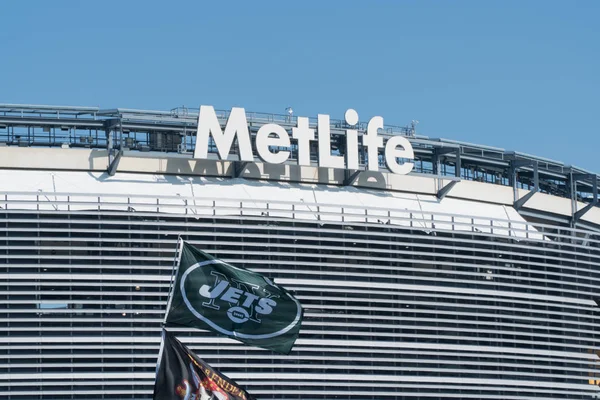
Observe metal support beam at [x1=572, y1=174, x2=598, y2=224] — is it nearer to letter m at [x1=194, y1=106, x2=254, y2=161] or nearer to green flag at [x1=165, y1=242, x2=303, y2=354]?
letter m at [x1=194, y1=106, x2=254, y2=161]

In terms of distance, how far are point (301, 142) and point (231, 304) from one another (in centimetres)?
4319

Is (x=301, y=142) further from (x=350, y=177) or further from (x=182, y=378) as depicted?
(x=182, y=378)

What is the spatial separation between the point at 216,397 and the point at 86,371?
35.4 m

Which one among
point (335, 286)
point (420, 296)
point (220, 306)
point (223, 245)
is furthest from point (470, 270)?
point (220, 306)

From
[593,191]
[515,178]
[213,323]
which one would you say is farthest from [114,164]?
[213,323]

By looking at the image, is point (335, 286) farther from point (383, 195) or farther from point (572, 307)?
point (572, 307)

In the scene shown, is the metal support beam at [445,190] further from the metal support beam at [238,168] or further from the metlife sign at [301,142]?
the metal support beam at [238,168]

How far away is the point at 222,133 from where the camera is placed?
7844 cm

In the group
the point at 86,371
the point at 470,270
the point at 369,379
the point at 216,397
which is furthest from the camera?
the point at 470,270

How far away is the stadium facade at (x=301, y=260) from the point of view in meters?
71.2

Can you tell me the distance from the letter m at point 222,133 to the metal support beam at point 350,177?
309 inches

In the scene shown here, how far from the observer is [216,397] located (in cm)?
3672

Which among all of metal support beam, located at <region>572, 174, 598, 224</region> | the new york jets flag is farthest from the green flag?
metal support beam, located at <region>572, 174, 598, 224</region>

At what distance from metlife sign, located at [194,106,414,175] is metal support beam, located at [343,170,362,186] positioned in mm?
1018
